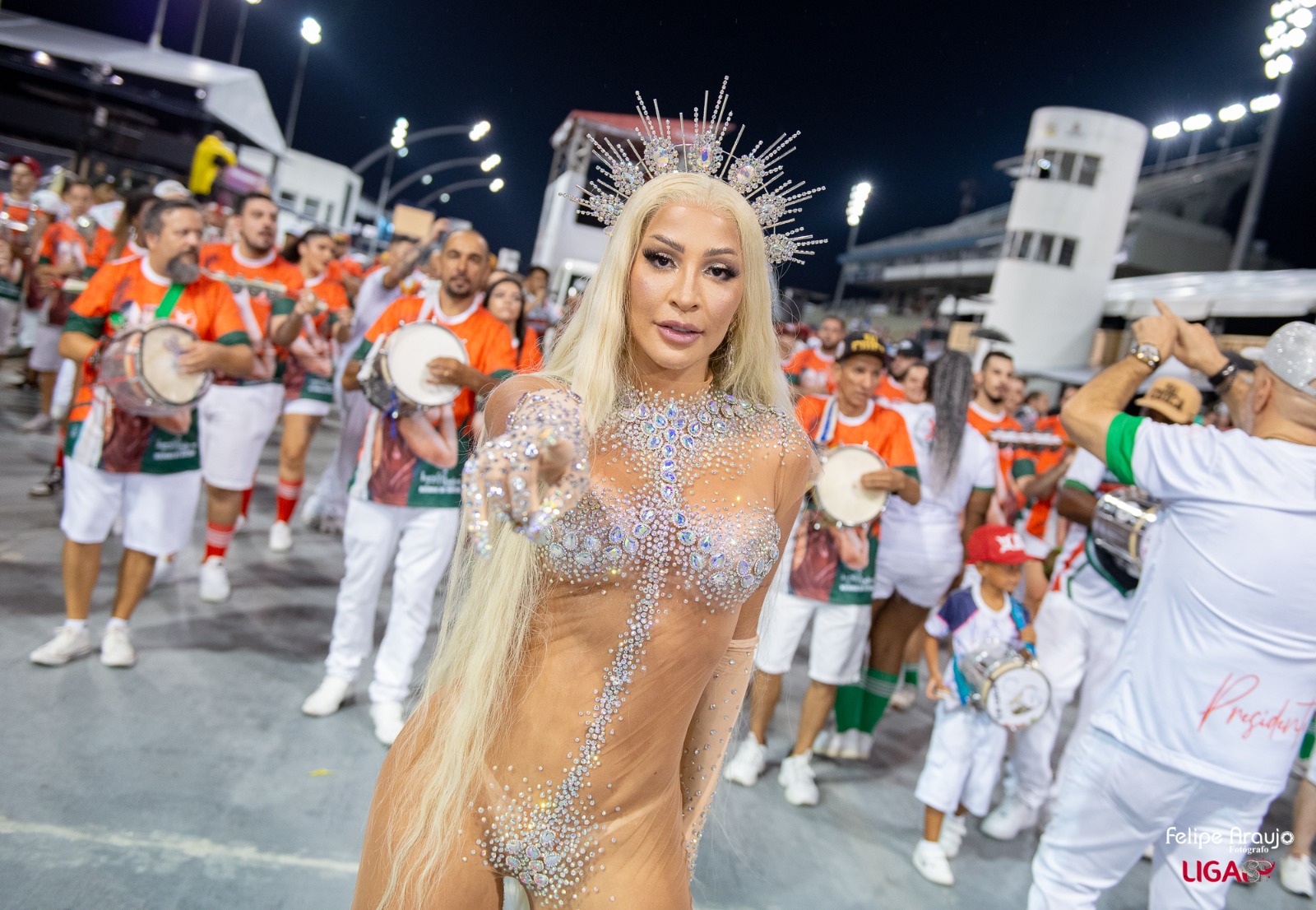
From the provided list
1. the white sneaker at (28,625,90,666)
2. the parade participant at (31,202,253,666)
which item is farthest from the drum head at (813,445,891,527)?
the white sneaker at (28,625,90,666)

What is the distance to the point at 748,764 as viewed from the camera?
4449 millimetres

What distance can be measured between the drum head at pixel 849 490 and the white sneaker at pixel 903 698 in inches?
85.4

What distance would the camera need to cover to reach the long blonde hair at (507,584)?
1.56m

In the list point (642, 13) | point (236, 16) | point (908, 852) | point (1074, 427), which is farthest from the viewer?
point (236, 16)

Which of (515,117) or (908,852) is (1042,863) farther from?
(515,117)

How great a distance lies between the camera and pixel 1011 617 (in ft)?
13.7

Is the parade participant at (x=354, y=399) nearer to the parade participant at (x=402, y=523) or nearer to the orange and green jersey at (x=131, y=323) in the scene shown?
the orange and green jersey at (x=131, y=323)

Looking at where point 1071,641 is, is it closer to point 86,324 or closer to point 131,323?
point 131,323

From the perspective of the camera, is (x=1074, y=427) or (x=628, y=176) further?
(x=1074, y=427)

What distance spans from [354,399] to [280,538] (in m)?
1.11

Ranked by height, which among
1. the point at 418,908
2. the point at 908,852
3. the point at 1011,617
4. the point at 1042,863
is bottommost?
the point at 908,852

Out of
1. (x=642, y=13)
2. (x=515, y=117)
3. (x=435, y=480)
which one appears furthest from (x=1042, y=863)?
(x=515, y=117)

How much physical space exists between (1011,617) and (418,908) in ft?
10.8

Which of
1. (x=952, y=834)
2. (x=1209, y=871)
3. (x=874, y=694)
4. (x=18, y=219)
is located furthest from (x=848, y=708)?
(x=18, y=219)
